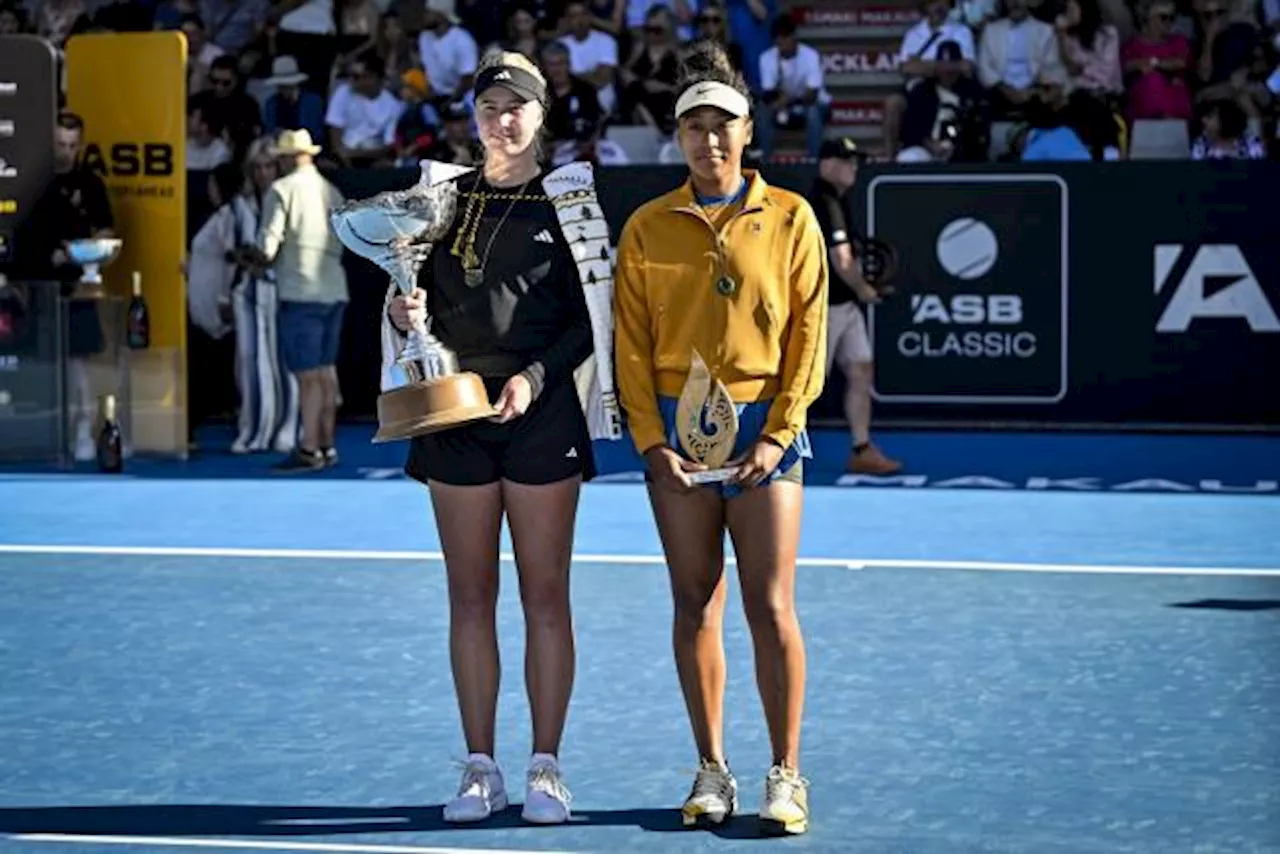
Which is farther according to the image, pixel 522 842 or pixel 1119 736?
pixel 1119 736

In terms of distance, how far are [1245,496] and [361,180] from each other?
670 cm

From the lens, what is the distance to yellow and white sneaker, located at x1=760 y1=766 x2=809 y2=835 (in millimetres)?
7277

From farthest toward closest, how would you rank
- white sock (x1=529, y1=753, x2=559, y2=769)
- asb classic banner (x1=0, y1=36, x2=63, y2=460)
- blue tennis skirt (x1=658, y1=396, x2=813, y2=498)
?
asb classic banner (x1=0, y1=36, x2=63, y2=460) → white sock (x1=529, y1=753, x2=559, y2=769) → blue tennis skirt (x1=658, y1=396, x2=813, y2=498)

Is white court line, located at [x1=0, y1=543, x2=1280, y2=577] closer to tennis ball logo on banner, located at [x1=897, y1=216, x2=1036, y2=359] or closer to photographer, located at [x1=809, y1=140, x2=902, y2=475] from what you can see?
photographer, located at [x1=809, y1=140, x2=902, y2=475]

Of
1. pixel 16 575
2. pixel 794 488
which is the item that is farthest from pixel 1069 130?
pixel 794 488

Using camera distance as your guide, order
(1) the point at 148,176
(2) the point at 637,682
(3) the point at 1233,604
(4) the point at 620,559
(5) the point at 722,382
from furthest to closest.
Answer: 1. (1) the point at 148,176
2. (4) the point at 620,559
3. (3) the point at 1233,604
4. (2) the point at 637,682
5. (5) the point at 722,382

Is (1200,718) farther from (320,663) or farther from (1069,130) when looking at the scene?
(1069,130)

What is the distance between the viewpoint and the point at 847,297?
15.8 m

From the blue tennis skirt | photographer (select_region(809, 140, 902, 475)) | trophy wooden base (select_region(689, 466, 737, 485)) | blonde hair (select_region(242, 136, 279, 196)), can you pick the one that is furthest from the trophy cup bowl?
trophy wooden base (select_region(689, 466, 737, 485))

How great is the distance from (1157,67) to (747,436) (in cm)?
1357

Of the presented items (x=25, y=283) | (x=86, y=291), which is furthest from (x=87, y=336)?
(x=25, y=283)

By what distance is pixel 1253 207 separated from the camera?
17578 mm

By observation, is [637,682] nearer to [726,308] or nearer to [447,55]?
[726,308]

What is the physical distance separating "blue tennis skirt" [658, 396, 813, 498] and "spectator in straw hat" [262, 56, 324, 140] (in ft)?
46.3
